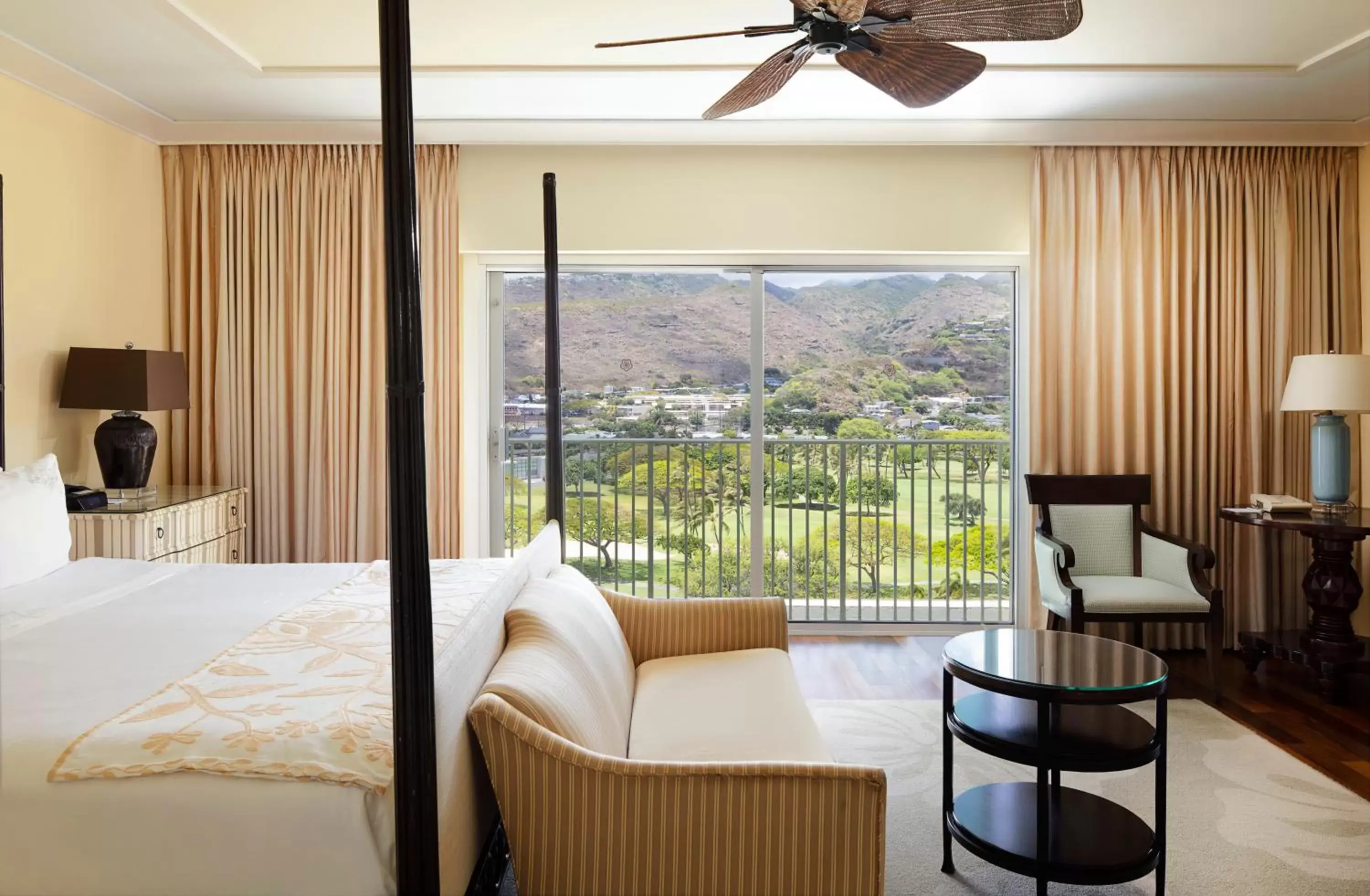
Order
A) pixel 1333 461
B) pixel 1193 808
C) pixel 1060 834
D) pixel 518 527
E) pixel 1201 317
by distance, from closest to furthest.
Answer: pixel 1060 834 < pixel 1193 808 < pixel 1333 461 < pixel 1201 317 < pixel 518 527

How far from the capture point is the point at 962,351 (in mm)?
4852

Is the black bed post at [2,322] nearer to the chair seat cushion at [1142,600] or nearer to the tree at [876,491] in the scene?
the tree at [876,491]

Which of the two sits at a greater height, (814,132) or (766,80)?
(814,132)

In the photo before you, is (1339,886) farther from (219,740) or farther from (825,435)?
(825,435)

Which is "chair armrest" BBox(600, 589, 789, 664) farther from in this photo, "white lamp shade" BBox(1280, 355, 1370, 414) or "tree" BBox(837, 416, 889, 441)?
"white lamp shade" BBox(1280, 355, 1370, 414)

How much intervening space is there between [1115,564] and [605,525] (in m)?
2.64

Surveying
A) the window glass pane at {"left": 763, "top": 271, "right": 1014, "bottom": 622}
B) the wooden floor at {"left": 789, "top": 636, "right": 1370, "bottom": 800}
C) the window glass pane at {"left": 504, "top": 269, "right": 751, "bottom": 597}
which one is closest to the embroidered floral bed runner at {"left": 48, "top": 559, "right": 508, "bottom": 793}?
the wooden floor at {"left": 789, "top": 636, "right": 1370, "bottom": 800}

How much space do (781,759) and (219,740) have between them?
1.13 m

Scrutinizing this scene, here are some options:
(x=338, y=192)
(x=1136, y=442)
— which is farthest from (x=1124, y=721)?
(x=338, y=192)

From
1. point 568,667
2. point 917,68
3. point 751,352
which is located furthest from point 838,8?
point 751,352

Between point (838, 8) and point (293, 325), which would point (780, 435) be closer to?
point (293, 325)

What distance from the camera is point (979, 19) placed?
2137mm

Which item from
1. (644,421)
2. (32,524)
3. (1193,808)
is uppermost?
(644,421)

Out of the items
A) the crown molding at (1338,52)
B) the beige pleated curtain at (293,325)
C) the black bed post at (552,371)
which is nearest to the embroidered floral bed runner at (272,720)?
the black bed post at (552,371)
